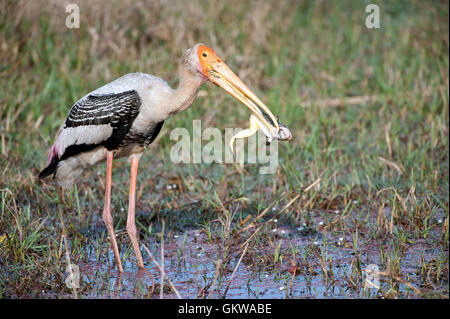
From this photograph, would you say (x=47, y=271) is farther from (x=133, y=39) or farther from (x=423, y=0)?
(x=423, y=0)

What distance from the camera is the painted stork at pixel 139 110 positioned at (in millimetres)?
4535

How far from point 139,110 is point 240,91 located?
613mm

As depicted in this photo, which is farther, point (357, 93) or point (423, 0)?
point (423, 0)

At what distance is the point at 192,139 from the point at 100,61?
1632 mm

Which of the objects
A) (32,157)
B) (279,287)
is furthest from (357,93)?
(279,287)

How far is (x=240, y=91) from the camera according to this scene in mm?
4566

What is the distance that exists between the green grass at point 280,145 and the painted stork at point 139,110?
0.54 meters

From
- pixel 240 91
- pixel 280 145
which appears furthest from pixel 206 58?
pixel 280 145

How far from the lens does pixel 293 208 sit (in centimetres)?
548

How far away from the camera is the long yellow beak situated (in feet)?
14.9

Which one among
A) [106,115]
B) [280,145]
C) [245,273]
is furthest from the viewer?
[280,145]

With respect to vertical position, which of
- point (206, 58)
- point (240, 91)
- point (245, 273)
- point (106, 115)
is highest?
point (206, 58)

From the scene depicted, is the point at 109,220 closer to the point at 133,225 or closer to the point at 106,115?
the point at 133,225
